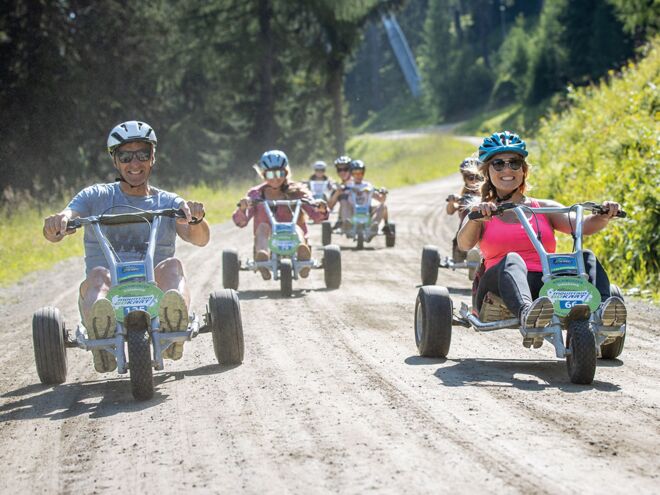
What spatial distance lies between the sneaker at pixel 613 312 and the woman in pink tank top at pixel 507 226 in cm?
66

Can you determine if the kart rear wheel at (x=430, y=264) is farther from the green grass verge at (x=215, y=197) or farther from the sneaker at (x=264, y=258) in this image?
the green grass verge at (x=215, y=197)

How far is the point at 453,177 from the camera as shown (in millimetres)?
45594

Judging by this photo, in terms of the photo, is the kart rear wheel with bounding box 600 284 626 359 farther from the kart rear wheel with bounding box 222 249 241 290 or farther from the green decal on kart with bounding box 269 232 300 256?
the kart rear wheel with bounding box 222 249 241 290

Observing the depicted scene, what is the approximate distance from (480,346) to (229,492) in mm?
4477

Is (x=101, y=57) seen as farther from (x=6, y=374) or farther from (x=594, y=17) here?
(x=594, y=17)

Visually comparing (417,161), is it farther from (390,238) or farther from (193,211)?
(193,211)

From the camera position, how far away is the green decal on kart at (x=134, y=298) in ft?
22.7

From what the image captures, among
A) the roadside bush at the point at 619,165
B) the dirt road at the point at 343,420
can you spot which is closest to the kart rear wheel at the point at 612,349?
the dirt road at the point at 343,420

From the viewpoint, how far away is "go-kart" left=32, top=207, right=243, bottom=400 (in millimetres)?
6785

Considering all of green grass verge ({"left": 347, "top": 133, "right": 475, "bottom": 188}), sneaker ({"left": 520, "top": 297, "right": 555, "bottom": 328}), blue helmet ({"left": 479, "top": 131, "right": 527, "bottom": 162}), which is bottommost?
sneaker ({"left": 520, "top": 297, "right": 555, "bottom": 328})

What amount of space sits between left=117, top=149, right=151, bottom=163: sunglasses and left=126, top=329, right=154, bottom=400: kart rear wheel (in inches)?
66.6

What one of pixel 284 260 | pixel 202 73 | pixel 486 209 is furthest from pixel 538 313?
pixel 202 73

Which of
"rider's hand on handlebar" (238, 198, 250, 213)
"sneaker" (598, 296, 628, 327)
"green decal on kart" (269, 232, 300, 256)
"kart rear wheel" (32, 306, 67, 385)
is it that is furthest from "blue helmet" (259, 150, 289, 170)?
"sneaker" (598, 296, 628, 327)

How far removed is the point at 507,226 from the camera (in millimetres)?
7918
